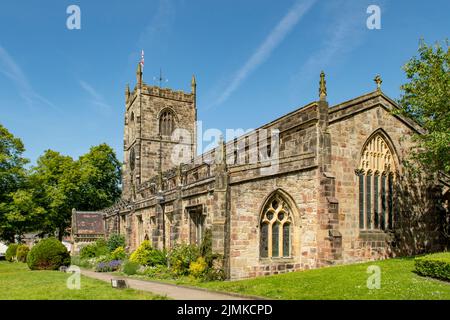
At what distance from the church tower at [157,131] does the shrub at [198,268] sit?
31.3 m

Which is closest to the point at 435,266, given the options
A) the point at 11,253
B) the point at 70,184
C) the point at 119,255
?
the point at 119,255

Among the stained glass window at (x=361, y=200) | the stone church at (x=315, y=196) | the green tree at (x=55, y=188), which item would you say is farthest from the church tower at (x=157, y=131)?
the stained glass window at (x=361, y=200)

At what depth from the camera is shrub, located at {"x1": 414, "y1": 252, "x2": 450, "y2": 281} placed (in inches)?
614

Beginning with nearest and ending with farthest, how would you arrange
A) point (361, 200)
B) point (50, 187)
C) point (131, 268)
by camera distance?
point (361, 200) < point (131, 268) < point (50, 187)

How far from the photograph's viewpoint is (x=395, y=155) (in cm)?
2436

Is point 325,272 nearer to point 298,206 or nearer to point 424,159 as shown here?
point 298,206

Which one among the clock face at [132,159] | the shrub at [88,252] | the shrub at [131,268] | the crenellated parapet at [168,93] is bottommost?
the shrub at [88,252]

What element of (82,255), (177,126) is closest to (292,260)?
(82,255)

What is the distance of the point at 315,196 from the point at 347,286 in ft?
23.2

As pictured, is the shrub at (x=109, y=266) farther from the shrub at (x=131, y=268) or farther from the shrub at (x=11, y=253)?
the shrub at (x=11, y=253)

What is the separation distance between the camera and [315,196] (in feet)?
70.5

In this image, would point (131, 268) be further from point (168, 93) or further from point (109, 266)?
point (168, 93)

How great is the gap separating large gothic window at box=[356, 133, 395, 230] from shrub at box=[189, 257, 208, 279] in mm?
8457

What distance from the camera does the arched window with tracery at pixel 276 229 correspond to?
813 inches
